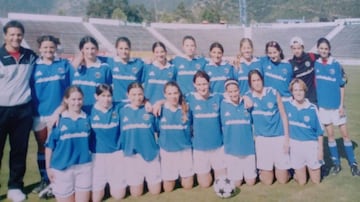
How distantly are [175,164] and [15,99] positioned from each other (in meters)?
2.10

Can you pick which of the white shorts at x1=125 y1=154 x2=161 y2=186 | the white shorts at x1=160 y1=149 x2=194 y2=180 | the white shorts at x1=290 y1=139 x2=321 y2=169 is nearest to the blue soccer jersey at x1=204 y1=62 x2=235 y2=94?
the white shorts at x1=160 y1=149 x2=194 y2=180

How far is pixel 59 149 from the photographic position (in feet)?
15.3

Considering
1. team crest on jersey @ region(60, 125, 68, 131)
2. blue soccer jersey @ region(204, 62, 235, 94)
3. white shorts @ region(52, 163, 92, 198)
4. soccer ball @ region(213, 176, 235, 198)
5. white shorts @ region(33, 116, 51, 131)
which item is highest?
blue soccer jersey @ region(204, 62, 235, 94)

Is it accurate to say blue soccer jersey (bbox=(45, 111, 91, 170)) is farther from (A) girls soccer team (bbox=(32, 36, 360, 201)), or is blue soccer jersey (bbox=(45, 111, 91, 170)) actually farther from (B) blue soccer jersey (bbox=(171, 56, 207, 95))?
(B) blue soccer jersey (bbox=(171, 56, 207, 95))

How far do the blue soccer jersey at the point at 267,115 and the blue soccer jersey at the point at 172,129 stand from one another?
96 centimetres

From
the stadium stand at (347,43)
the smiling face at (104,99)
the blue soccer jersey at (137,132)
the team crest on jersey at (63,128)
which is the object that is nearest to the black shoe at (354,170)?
the blue soccer jersey at (137,132)

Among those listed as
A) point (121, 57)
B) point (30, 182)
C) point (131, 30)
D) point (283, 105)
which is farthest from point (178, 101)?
point (131, 30)

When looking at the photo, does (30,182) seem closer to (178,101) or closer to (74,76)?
(74,76)

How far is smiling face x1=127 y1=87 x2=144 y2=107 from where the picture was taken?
4.97 meters

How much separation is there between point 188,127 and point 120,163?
98 centimetres

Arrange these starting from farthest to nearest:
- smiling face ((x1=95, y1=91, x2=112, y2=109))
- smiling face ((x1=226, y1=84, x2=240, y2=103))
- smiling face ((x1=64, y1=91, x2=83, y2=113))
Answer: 1. smiling face ((x1=226, y1=84, x2=240, y2=103))
2. smiling face ((x1=95, y1=91, x2=112, y2=109))
3. smiling face ((x1=64, y1=91, x2=83, y2=113))

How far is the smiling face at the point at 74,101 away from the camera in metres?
4.61

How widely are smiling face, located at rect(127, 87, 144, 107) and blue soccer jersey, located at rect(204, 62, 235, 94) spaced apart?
51.0 inches

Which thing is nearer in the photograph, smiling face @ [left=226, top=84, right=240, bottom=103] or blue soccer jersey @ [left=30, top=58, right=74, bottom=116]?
blue soccer jersey @ [left=30, top=58, right=74, bottom=116]
